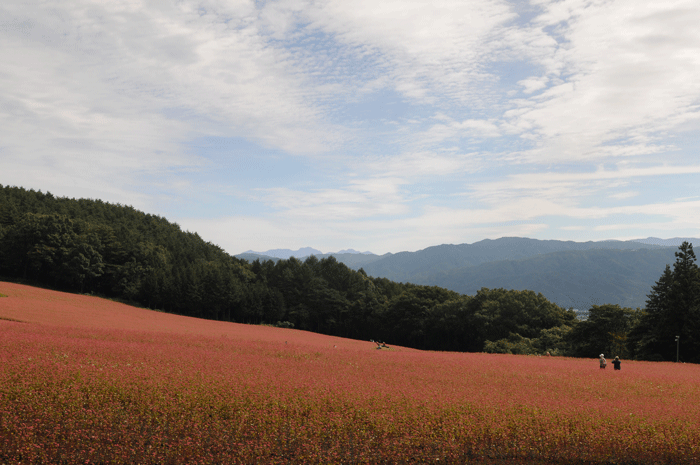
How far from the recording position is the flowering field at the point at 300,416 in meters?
11.3

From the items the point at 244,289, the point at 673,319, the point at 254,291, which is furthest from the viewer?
the point at 254,291

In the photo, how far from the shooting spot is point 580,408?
615 inches

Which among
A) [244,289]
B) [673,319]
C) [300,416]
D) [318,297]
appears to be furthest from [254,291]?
[300,416]

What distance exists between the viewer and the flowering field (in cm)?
1129

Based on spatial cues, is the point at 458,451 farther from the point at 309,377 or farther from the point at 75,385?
the point at 75,385

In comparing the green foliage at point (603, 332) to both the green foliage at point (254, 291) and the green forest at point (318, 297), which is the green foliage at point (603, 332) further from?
the green foliage at point (254, 291)

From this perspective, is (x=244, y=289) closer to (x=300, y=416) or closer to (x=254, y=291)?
(x=254, y=291)

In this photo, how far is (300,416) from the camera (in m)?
13.3

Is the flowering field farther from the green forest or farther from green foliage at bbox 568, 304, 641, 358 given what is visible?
green foliage at bbox 568, 304, 641, 358

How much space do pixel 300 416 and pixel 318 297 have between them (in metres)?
82.2

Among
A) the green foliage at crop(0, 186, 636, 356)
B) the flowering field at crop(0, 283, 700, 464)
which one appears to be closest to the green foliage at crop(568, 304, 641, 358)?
the green foliage at crop(0, 186, 636, 356)

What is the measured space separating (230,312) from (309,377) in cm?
7325

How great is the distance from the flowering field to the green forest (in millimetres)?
33738

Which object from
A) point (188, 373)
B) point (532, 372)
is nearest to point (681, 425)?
point (532, 372)
